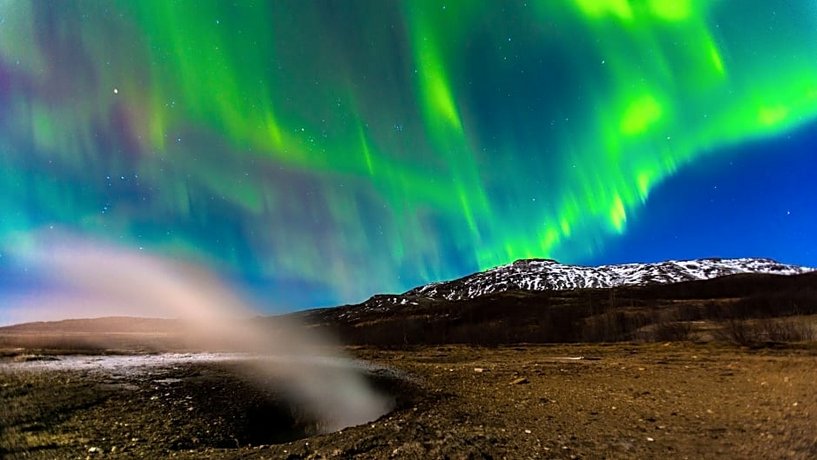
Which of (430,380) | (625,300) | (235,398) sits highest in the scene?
(235,398)

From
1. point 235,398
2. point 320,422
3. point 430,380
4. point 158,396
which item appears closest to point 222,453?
point 320,422

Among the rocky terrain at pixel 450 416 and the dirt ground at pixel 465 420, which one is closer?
the dirt ground at pixel 465 420

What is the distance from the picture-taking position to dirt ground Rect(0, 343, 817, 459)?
1080cm

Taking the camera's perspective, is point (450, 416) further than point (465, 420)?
Yes

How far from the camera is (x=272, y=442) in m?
13.5

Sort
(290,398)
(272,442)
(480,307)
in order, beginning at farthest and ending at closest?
(480,307), (290,398), (272,442)

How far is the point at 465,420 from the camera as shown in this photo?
1423 cm

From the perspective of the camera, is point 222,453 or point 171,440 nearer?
point 222,453

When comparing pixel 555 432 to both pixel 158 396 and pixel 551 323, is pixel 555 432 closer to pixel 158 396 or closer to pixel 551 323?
pixel 158 396

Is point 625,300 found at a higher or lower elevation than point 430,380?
lower

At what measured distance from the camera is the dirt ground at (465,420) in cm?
1080

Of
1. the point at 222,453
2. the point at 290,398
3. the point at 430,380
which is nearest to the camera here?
the point at 222,453

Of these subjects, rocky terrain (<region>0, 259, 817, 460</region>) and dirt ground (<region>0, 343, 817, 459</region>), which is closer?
dirt ground (<region>0, 343, 817, 459</region>)

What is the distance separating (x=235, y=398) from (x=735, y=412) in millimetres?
19927
